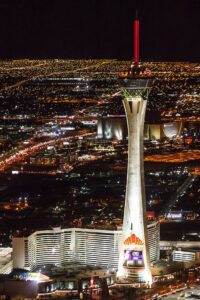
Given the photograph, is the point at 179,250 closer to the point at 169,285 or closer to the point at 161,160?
the point at 169,285

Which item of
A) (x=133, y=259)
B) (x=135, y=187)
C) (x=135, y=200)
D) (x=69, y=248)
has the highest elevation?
(x=135, y=187)

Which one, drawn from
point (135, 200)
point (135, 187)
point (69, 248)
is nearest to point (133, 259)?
point (135, 200)

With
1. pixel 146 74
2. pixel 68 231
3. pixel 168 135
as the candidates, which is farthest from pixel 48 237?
pixel 168 135

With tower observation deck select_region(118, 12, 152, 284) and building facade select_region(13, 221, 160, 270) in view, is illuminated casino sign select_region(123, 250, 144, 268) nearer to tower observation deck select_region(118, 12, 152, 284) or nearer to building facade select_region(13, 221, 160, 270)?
tower observation deck select_region(118, 12, 152, 284)

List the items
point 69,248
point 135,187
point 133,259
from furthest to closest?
point 69,248 < point 133,259 < point 135,187

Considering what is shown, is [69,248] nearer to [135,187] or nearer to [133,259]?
[133,259]

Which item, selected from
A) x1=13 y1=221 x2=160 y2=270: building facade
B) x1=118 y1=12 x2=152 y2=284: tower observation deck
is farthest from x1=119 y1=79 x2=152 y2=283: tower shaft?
x1=13 y1=221 x2=160 y2=270: building facade
